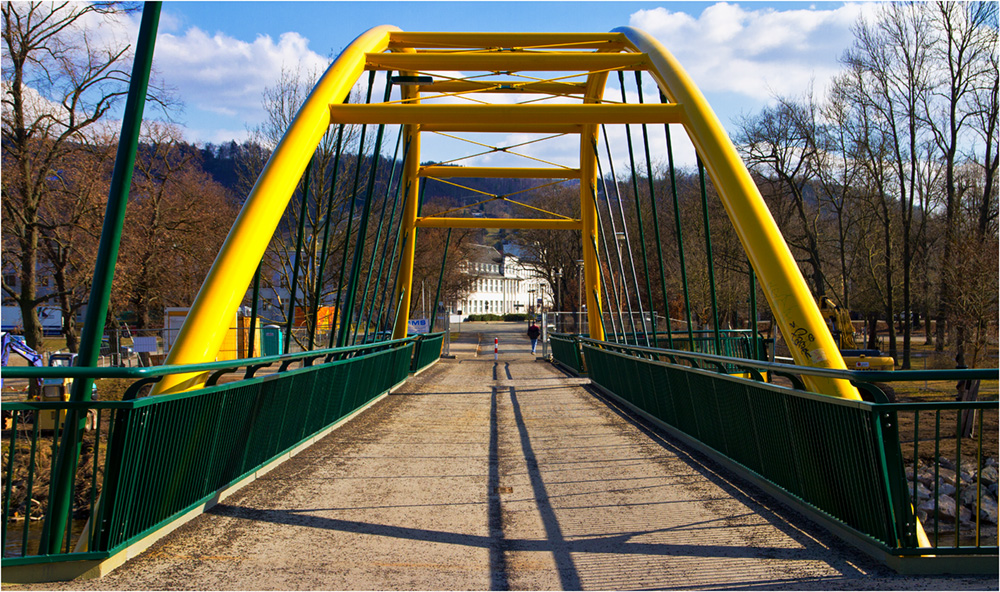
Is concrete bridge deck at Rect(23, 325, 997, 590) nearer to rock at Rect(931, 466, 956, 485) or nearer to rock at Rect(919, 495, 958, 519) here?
rock at Rect(919, 495, 958, 519)

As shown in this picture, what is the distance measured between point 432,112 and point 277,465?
5019 millimetres

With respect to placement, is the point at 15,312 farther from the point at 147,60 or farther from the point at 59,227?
the point at 147,60

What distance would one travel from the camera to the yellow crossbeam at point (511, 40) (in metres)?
12.5

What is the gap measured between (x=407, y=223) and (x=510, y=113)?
1186 cm

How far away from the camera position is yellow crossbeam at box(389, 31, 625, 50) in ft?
40.9

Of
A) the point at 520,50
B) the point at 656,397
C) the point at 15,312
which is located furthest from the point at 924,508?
the point at 15,312

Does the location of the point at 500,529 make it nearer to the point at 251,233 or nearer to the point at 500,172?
the point at 251,233

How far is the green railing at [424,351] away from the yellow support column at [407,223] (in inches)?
21.6

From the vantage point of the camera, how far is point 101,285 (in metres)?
4.54

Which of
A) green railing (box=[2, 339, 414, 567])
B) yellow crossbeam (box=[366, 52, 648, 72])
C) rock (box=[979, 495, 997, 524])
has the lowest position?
rock (box=[979, 495, 997, 524])

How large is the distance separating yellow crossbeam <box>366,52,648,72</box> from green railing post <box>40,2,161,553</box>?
244 inches

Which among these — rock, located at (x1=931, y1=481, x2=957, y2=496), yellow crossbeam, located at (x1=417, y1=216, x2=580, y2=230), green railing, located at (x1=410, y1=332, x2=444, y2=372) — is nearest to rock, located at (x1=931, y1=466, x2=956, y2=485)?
rock, located at (x1=931, y1=481, x2=957, y2=496)

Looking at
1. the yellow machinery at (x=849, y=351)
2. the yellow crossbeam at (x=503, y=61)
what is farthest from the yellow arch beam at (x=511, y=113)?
the yellow machinery at (x=849, y=351)

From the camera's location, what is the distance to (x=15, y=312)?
59.8 meters
